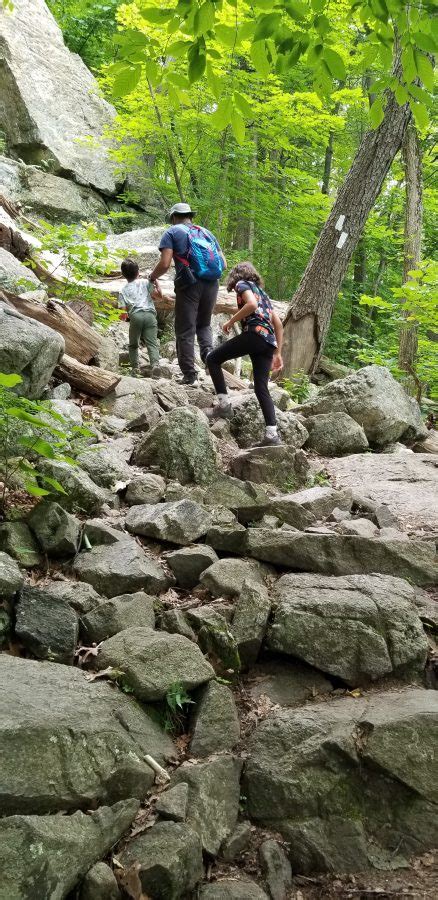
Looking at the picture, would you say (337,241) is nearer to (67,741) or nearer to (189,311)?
(189,311)

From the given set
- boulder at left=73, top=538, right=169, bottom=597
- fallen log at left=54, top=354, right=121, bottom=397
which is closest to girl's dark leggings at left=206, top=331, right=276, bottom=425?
fallen log at left=54, top=354, right=121, bottom=397

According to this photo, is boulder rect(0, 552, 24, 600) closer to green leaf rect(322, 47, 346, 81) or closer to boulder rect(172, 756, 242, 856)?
boulder rect(172, 756, 242, 856)

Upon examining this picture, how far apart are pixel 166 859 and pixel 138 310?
6658mm

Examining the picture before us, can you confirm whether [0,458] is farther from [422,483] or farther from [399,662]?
[422,483]

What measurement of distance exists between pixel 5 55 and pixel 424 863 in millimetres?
17746

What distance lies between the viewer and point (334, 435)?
7.25m

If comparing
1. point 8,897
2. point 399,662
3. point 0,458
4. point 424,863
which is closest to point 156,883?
point 8,897

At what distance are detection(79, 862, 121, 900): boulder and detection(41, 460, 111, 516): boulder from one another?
2.34 metres

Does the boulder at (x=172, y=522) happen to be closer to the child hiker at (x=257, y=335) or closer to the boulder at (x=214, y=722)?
the boulder at (x=214, y=722)

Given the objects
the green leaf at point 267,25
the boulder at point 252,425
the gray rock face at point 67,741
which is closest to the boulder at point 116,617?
the gray rock face at point 67,741

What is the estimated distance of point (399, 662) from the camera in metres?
3.39

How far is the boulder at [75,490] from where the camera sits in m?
4.14

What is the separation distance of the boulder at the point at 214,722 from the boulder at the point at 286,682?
1.06ft

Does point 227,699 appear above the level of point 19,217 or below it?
below
